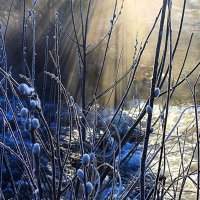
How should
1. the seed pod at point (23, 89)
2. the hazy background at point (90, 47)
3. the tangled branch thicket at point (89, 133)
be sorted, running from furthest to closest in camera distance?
the hazy background at point (90, 47) < the tangled branch thicket at point (89, 133) < the seed pod at point (23, 89)

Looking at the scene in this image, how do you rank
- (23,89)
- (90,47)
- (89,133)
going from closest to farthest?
(23,89) < (89,133) < (90,47)

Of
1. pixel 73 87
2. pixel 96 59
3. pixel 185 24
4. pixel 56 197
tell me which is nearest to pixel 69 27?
pixel 96 59

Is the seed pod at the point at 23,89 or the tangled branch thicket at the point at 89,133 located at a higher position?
the seed pod at the point at 23,89

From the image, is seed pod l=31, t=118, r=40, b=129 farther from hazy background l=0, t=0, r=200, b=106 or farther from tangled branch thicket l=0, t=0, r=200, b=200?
hazy background l=0, t=0, r=200, b=106

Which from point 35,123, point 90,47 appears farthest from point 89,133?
point 90,47

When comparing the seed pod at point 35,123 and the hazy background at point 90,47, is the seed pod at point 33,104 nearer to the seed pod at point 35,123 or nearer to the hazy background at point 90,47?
the seed pod at point 35,123

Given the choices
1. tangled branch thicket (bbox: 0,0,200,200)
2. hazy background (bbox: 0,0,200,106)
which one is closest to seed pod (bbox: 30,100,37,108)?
tangled branch thicket (bbox: 0,0,200,200)

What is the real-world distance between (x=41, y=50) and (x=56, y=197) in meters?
7.48

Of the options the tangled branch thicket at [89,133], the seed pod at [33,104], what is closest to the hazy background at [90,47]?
the tangled branch thicket at [89,133]

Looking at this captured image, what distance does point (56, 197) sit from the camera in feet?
4.09

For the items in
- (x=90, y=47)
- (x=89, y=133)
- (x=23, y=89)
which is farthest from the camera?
(x=90, y=47)

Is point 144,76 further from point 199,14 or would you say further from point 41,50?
point 199,14

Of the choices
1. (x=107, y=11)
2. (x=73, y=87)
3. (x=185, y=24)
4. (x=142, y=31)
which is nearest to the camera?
(x=73, y=87)

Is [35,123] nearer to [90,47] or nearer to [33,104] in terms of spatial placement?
[33,104]
